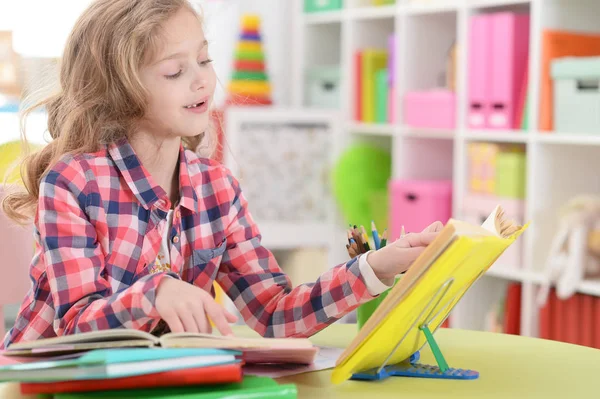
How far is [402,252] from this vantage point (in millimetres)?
1087

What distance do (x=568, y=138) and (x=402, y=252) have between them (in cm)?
163

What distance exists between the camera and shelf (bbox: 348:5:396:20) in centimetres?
335

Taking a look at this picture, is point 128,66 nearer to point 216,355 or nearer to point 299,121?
point 216,355

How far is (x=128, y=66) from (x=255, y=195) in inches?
89.3

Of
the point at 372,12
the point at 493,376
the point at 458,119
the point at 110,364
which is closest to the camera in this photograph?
the point at 110,364

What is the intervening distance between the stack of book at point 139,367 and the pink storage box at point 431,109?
2.25 metres

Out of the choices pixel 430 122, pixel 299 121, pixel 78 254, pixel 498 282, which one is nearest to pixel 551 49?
pixel 430 122

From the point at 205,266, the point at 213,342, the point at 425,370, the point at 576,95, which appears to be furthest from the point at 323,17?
the point at 213,342

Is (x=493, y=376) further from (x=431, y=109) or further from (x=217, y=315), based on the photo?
(x=431, y=109)

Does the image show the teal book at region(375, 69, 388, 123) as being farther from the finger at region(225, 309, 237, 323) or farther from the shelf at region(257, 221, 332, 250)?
the finger at region(225, 309, 237, 323)

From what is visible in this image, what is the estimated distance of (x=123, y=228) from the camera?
1.19m

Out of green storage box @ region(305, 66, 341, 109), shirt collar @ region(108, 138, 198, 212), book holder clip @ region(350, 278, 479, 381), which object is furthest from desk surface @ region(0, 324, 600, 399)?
green storage box @ region(305, 66, 341, 109)

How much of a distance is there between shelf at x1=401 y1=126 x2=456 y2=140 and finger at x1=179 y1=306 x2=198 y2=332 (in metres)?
2.22

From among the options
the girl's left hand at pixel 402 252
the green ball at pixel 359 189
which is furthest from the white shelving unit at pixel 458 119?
the girl's left hand at pixel 402 252
